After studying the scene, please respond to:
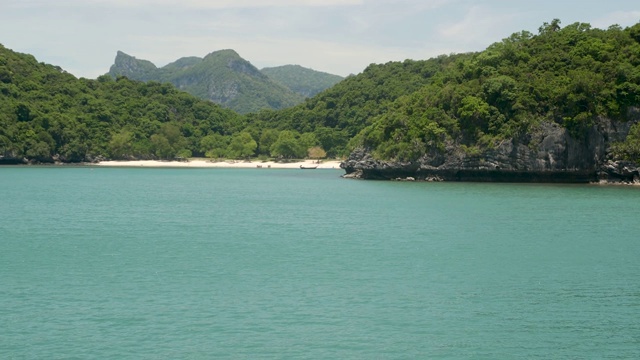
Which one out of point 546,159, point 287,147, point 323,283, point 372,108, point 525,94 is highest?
point 372,108

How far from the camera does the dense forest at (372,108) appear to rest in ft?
265

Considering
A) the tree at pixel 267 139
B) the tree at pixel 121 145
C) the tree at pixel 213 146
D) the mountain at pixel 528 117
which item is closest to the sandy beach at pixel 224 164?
the tree at pixel 121 145

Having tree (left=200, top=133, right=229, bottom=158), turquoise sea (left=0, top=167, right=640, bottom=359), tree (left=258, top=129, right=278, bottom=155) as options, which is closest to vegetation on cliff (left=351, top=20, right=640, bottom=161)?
turquoise sea (left=0, top=167, right=640, bottom=359)

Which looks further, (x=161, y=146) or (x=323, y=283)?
(x=161, y=146)

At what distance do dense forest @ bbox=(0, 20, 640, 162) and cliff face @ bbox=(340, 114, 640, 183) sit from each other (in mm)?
978

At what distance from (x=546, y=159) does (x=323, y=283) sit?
58.6 metres

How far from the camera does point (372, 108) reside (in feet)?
484

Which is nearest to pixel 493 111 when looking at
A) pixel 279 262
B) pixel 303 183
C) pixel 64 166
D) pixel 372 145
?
pixel 372 145

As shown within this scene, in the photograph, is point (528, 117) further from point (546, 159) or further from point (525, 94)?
point (546, 159)

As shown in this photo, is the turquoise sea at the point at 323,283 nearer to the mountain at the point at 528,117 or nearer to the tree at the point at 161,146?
the mountain at the point at 528,117

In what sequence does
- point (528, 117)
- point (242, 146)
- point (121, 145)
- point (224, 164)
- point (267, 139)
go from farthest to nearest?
point (267, 139) → point (242, 146) → point (224, 164) → point (121, 145) → point (528, 117)

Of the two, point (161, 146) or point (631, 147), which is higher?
point (631, 147)

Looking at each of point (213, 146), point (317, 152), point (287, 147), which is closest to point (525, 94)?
point (317, 152)

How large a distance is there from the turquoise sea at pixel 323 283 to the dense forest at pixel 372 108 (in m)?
27.4
